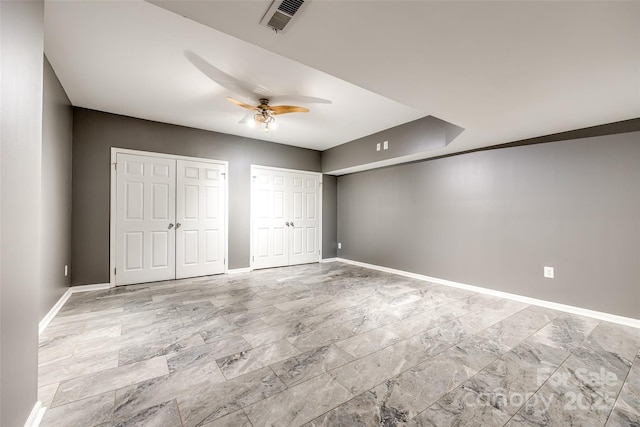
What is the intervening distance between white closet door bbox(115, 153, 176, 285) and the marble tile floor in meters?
0.89

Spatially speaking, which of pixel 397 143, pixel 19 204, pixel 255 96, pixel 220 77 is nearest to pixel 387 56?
pixel 220 77

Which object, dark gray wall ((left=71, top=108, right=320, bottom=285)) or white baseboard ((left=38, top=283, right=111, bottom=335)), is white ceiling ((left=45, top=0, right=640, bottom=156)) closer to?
dark gray wall ((left=71, top=108, right=320, bottom=285))

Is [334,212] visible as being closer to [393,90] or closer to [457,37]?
[393,90]

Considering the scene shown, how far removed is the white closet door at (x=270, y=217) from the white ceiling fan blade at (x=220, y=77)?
2.39 m

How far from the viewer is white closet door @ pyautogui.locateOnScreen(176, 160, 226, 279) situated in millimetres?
4633

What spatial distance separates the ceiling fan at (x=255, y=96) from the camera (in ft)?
8.73

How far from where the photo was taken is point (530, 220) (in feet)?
11.6

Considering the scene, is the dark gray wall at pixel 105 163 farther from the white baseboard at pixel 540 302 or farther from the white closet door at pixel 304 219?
the white baseboard at pixel 540 302

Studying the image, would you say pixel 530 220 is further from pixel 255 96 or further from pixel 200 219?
pixel 200 219

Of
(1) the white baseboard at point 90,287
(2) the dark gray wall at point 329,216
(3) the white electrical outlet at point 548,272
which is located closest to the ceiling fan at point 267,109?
(2) the dark gray wall at point 329,216

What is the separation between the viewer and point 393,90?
2.24 metres

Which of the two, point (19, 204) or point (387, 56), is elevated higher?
point (387, 56)

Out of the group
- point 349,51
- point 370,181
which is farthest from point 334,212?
point 349,51

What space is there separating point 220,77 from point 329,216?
430 centimetres
